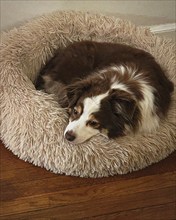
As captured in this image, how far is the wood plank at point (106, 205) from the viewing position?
5.66 feet

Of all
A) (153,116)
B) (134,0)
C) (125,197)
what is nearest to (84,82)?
(153,116)

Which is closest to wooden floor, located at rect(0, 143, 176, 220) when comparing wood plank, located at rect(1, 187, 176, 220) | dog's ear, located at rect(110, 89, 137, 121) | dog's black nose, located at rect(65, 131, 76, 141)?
wood plank, located at rect(1, 187, 176, 220)

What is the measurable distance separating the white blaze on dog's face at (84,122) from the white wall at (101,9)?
90cm

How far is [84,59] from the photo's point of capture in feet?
6.92

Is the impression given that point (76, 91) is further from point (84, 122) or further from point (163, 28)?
point (163, 28)

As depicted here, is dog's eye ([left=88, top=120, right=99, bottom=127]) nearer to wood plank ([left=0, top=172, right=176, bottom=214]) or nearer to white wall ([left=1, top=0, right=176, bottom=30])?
wood plank ([left=0, top=172, right=176, bottom=214])

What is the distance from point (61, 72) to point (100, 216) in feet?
2.69

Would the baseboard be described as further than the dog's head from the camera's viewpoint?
Yes

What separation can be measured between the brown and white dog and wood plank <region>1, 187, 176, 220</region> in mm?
311

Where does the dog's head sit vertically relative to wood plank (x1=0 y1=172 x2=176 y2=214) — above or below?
above

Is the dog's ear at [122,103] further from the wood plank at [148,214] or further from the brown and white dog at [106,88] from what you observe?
the wood plank at [148,214]

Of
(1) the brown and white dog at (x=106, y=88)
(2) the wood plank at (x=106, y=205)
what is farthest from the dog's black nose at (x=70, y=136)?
(2) the wood plank at (x=106, y=205)

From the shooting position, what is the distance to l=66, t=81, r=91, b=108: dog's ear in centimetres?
182

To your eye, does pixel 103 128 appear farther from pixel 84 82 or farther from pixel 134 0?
pixel 134 0
